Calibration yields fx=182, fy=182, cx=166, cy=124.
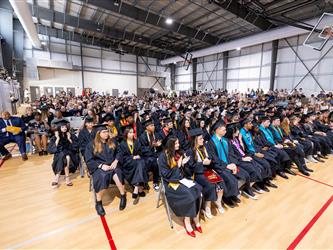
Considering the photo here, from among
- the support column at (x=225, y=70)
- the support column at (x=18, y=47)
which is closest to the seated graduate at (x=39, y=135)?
the support column at (x=18, y=47)

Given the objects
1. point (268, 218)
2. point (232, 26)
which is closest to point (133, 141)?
point (268, 218)

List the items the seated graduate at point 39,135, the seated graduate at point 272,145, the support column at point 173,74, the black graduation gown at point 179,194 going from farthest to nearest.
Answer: the support column at point 173,74
the seated graduate at point 39,135
the seated graduate at point 272,145
the black graduation gown at point 179,194

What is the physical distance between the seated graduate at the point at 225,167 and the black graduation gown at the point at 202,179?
0.13 meters

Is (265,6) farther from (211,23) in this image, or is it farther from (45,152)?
(45,152)

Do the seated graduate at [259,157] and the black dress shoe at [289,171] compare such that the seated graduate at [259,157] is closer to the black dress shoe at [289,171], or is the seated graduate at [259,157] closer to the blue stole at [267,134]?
the blue stole at [267,134]

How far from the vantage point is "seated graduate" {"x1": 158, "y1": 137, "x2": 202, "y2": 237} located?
→ 2514 millimetres

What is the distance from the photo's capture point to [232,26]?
1463 centimetres

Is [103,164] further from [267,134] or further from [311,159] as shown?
[311,159]

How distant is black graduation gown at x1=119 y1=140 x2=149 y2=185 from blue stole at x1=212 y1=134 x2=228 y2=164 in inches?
56.7

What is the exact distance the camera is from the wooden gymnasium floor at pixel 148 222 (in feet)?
7.95

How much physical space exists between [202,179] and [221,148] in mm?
766

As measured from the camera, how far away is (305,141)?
16.8 ft

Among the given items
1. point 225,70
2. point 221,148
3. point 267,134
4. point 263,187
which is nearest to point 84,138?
point 221,148

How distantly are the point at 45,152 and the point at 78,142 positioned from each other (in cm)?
253
